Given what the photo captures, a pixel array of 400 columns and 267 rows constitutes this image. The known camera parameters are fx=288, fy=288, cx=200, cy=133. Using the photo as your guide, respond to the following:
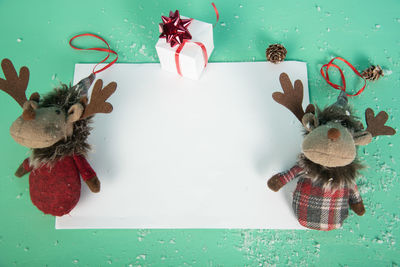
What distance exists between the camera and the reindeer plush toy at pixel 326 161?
68cm

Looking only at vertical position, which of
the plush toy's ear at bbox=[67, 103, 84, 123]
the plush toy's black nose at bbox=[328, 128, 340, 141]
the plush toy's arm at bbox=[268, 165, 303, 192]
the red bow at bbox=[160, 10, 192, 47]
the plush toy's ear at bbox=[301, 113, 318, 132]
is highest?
the red bow at bbox=[160, 10, 192, 47]

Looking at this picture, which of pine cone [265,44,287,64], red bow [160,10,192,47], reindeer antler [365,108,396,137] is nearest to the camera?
reindeer antler [365,108,396,137]

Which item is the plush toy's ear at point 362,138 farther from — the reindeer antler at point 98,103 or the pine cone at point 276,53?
the reindeer antler at point 98,103

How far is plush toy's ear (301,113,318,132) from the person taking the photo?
0.73m

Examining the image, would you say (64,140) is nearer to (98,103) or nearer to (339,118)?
(98,103)

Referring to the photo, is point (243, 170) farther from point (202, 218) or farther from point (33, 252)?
point (33, 252)

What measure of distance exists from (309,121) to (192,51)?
41 cm

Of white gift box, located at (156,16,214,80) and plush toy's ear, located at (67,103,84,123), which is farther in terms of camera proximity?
white gift box, located at (156,16,214,80)

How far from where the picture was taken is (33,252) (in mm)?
890

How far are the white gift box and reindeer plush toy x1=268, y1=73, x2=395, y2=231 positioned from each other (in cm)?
28

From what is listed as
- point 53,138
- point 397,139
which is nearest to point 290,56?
point 397,139

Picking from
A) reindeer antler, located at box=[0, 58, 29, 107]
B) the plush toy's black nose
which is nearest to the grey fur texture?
the plush toy's black nose

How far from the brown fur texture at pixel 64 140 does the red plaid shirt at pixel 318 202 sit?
0.58 meters

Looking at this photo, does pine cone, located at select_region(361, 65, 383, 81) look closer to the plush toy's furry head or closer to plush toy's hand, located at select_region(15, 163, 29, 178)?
the plush toy's furry head
